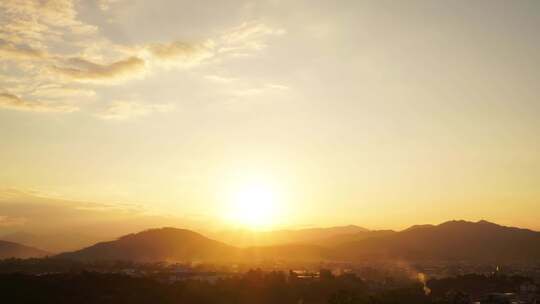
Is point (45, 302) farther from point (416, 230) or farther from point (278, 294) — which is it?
point (416, 230)

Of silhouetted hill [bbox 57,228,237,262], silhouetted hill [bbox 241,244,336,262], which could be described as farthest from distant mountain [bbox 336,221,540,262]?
silhouetted hill [bbox 57,228,237,262]

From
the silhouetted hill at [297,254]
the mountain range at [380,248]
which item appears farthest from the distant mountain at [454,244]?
the silhouetted hill at [297,254]

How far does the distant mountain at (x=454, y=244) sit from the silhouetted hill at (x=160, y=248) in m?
47.1

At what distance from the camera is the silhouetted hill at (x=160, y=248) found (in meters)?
153

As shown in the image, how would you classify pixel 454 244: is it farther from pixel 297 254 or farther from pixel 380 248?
pixel 297 254

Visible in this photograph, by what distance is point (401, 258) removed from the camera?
15625 cm

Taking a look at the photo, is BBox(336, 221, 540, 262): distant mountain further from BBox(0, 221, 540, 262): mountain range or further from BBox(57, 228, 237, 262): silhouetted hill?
BBox(57, 228, 237, 262): silhouetted hill

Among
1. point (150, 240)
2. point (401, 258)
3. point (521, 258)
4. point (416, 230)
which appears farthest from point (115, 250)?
point (521, 258)

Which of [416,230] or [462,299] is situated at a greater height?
[416,230]

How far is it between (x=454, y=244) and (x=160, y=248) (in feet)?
319

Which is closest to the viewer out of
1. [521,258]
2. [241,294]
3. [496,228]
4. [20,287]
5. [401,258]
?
[20,287]

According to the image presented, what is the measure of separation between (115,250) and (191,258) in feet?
79.6

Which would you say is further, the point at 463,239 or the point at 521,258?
the point at 463,239

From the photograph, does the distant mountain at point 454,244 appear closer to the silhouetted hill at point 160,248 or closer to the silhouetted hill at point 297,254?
the silhouetted hill at point 297,254
